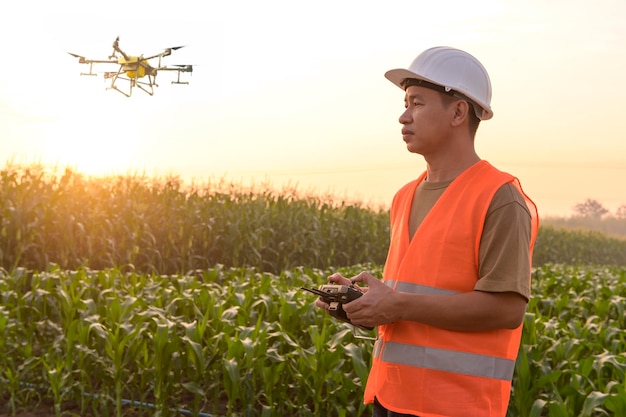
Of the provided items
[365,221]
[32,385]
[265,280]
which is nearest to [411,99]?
[32,385]

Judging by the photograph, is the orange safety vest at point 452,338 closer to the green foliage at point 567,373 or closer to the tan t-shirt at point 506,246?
the tan t-shirt at point 506,246

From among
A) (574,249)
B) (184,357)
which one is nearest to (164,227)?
(184,357)

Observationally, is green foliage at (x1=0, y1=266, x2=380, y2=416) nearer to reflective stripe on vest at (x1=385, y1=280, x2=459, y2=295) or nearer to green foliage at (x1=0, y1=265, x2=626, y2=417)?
green foliage at (x1=0, y1=265, x2=626, y2=417)

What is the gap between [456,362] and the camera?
2.34 meters

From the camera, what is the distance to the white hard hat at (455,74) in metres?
2.40

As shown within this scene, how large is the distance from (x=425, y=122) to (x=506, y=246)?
0.48 m

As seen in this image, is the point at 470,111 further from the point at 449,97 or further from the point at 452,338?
the point at 452,338

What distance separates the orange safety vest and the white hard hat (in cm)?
22

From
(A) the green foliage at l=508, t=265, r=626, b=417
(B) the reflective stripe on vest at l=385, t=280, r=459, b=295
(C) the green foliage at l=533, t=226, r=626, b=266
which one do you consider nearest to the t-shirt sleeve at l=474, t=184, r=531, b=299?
(B) the reflective stripe on vest at l=385, t=280, r=459, b=295

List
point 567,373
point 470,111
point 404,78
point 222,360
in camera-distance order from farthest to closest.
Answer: point 567,373, point 222,360, point 404,78, point 470,111

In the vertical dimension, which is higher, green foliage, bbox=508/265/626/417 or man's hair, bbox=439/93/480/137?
man's hair, bbox=439/93/480/137

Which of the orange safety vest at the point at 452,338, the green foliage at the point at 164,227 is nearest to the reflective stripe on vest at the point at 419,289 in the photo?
the orange safety vest at the point at 452,338

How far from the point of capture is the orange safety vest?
2.32m

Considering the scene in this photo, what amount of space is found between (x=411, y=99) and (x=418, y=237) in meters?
0.46
